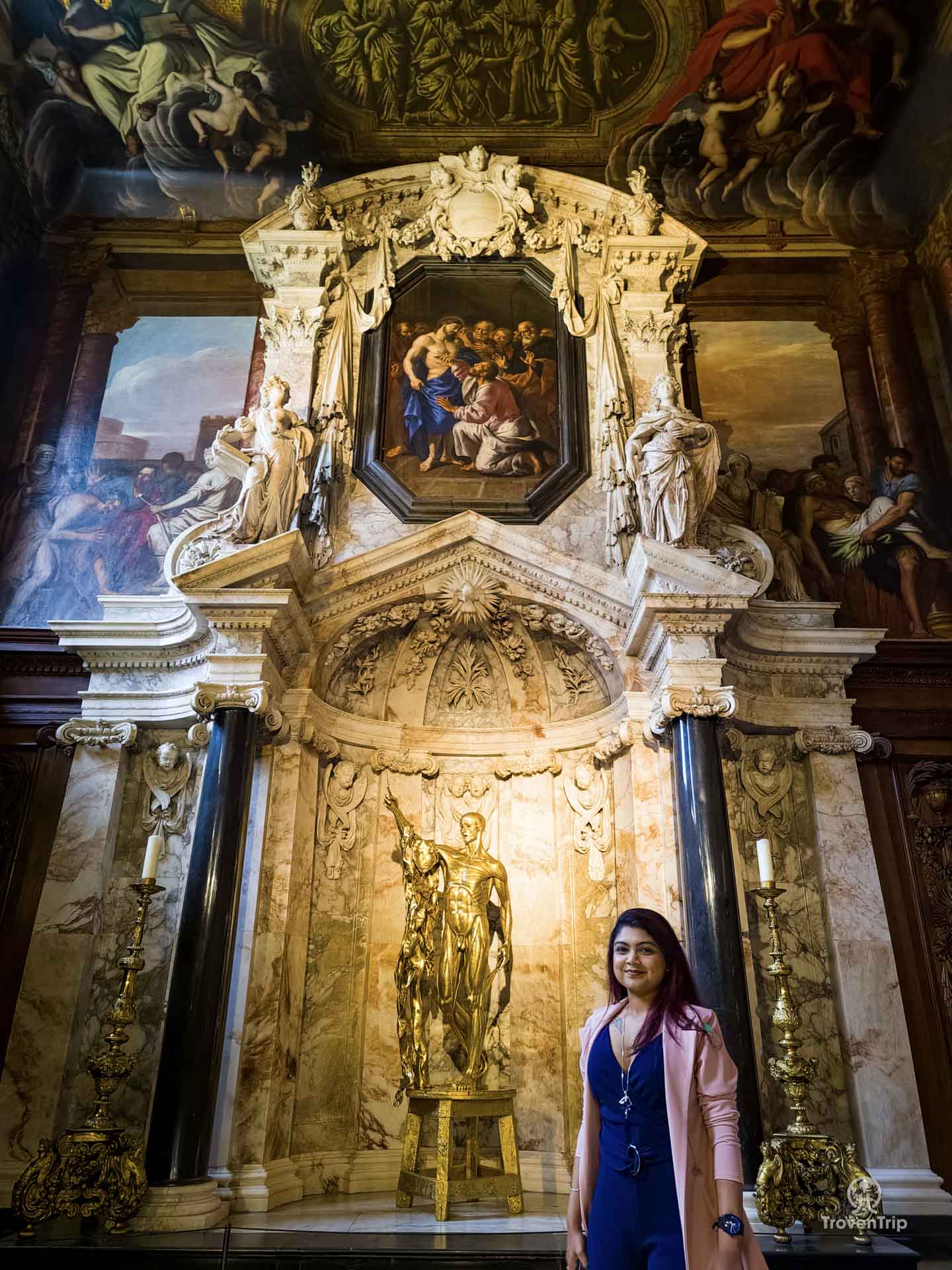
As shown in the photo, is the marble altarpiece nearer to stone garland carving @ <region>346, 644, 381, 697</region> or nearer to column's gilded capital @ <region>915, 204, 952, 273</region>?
stone garland carving @ <region>346, 644, 381, 697</region>

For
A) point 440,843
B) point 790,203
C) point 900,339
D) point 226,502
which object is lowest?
point 440,843

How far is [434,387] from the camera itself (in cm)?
865

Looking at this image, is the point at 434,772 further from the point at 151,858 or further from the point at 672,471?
the point at 672,471

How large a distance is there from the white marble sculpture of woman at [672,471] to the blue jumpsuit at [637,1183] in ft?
15.9

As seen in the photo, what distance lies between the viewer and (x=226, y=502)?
8.34 metres

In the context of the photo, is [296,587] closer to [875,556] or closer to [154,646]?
[154,646]

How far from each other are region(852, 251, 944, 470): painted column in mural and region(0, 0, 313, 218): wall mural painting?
19.5 feet

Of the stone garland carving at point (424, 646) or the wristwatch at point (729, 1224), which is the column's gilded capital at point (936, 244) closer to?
the stone garland carving at point (424, 646)

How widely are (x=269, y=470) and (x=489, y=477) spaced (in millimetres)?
1979

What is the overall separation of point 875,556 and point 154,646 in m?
6.17

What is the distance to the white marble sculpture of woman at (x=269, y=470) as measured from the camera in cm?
717

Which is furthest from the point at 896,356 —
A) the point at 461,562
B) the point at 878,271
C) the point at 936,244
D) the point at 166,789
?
the point at 166,789

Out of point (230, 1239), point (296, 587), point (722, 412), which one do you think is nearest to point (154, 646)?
point (296, 587)

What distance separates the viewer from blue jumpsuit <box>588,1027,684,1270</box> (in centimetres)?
264
